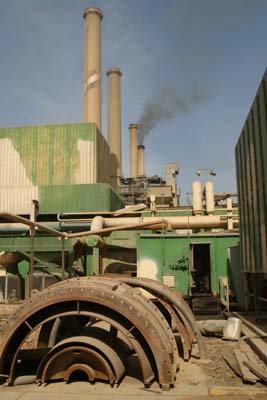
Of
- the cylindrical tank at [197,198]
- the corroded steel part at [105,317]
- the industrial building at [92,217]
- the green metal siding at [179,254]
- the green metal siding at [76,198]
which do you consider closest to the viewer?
the corroded steel part at [105,317]

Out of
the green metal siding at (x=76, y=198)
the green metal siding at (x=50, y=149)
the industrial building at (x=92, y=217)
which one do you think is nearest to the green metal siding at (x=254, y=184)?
the industrial building at (x=92, y=217)

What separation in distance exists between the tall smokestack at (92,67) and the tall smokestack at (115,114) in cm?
513

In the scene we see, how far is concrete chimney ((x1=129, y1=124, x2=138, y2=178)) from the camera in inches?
1995

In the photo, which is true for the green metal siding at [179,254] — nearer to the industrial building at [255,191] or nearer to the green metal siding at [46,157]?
the industrial building at [255,191]

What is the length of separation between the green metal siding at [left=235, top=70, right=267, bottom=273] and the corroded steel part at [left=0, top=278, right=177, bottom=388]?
481 centimetres

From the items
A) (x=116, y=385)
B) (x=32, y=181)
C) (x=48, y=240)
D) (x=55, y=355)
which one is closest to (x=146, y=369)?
(x=116, y=385)

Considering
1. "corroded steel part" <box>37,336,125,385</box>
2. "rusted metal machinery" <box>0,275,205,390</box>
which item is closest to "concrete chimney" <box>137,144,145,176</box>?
"rusted metal machinery" <box>0,275,205,390</box>

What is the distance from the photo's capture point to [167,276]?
A: 577 inches

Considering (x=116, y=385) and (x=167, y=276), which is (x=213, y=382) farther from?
(x=167, y=276)

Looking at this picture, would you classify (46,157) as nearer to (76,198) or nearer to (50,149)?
(50,149)

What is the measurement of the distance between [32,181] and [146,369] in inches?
1023

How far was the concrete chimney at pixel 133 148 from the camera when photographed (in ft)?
166

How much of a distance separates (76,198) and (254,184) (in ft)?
60.9

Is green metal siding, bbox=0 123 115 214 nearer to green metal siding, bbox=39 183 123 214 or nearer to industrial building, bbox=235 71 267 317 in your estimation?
green metal siding, bbox=39 183 123 214
